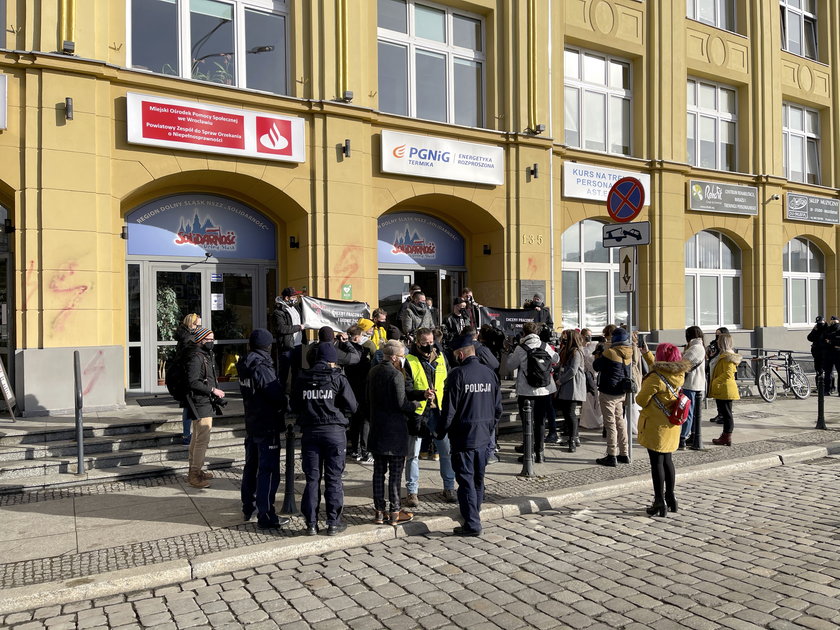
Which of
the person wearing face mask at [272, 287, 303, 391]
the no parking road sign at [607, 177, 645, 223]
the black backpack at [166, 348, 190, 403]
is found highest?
the no parking road sign at [607, 177, 645, 223]

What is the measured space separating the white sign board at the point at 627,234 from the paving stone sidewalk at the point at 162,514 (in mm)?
2929

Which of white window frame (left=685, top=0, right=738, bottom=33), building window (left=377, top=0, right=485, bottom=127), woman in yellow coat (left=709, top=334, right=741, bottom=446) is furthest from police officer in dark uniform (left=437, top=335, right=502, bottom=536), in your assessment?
white window frame (left=685, top=0, right=738, bottom=33)

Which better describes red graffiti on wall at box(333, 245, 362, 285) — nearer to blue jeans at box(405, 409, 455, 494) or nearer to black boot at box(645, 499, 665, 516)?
blue jeans at box(405, 409, 455, 494)

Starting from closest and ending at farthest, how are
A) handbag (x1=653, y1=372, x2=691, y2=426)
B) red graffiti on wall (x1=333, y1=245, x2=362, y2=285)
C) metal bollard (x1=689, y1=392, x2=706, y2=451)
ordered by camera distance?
1. handbag (x1=653, y1=372, x2=691, y2=426)
2. metal bollard (x1=689, y1=392, x2=706, y2=451)
3. red graffiti on wall (x1=333, y1=245, x2=362, y2=285)

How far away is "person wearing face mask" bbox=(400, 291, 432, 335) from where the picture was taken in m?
10.7

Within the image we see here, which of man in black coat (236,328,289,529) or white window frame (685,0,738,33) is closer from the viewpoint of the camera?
man in black coat (236,328,289,529)

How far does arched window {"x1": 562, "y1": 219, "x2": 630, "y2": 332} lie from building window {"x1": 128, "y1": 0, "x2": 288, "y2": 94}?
7678 mm

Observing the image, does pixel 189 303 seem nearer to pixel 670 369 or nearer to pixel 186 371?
pixel 186 371

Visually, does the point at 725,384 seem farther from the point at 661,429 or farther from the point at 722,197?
the point at 722,197

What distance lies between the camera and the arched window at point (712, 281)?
59.6ft

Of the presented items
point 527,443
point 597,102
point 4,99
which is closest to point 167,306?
point 4,99

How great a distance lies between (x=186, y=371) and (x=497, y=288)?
26.8 ft

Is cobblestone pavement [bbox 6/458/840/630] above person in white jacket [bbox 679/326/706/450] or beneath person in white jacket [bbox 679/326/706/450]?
beneath

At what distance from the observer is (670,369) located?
6602 mm
